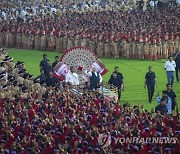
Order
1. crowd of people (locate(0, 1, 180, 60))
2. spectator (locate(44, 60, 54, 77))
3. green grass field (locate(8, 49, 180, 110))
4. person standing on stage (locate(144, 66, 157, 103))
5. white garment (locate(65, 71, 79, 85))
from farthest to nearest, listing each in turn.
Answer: crowd of people (locate(0, 1, 180, 60)) → spectator (locate(44, 60, 54, 77)) → green grass field (locate(8, 49, 180, 110)) → white garment (locate(65, 71, 79, 85)) → person standing on stage (locate(144, 66, 157, 103))

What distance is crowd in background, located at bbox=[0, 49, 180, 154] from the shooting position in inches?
691

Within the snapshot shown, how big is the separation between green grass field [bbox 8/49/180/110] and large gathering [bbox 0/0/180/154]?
0.12 m

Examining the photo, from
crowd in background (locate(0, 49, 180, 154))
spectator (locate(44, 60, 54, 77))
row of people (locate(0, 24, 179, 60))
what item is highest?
row of people (locate(0, 24, 179, 60))

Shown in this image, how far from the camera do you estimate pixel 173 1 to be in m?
44.8

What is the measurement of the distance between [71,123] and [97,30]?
17390 mm

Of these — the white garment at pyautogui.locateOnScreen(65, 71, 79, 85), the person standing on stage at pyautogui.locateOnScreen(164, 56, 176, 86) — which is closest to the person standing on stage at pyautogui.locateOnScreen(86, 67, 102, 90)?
the white garment at pyautogui.locateOnScreen(65, 71, 79, 85)

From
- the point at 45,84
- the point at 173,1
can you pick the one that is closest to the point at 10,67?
the point at 45,84

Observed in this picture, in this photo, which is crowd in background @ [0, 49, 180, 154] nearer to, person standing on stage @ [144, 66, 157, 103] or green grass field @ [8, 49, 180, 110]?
person standing on stage @ [144, 66, 157, 103]

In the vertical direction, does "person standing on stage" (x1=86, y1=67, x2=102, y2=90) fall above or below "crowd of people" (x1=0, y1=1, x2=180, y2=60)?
below

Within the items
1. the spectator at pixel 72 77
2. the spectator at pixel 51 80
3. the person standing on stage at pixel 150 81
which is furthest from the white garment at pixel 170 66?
the spectator at pixel 51 80

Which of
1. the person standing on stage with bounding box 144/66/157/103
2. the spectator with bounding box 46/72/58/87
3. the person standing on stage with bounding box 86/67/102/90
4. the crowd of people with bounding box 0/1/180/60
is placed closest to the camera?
the person standing on stage with bounding box 144/66/157/103

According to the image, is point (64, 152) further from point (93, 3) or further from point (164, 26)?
point (93, 3)

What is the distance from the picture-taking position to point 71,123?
63.6 ft

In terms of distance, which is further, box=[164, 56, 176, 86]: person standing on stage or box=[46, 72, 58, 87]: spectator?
box=[164, 56, 176, 86]: person standing on stage
